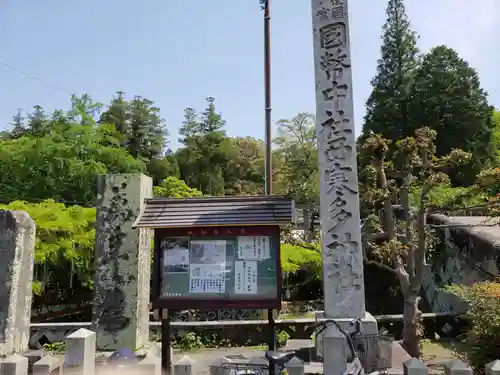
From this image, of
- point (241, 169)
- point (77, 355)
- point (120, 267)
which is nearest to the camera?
point (77, 355)

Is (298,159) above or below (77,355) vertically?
above

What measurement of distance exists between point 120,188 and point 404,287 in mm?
5769

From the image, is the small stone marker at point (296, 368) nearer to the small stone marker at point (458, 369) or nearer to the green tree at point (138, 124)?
the small stone marker at point (458, 369)

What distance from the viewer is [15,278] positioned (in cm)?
777

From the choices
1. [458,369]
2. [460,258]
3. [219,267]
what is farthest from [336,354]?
[460,258]

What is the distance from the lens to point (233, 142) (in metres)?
38.2

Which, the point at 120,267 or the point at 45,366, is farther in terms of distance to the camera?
the point at 120,267

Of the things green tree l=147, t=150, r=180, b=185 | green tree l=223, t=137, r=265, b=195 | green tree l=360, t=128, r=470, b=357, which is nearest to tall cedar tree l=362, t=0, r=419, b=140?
green tree l=223, t=137, r=265, b=195

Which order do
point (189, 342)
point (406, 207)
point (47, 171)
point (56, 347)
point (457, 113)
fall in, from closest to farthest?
point (406, 207)
point (56, 347)
point (189, 342)
point (47, 171)
point (457, 113)

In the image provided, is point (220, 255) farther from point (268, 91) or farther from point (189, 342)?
point (268, 91)

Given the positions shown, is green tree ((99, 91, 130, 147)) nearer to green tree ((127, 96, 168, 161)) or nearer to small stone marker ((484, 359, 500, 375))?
green tree ((127, 96, 168, 161))

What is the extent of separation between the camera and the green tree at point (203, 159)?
33125 mm

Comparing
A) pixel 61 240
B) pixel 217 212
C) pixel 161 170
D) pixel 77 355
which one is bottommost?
pixel 77 355

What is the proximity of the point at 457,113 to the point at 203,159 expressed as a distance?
1858 cm
